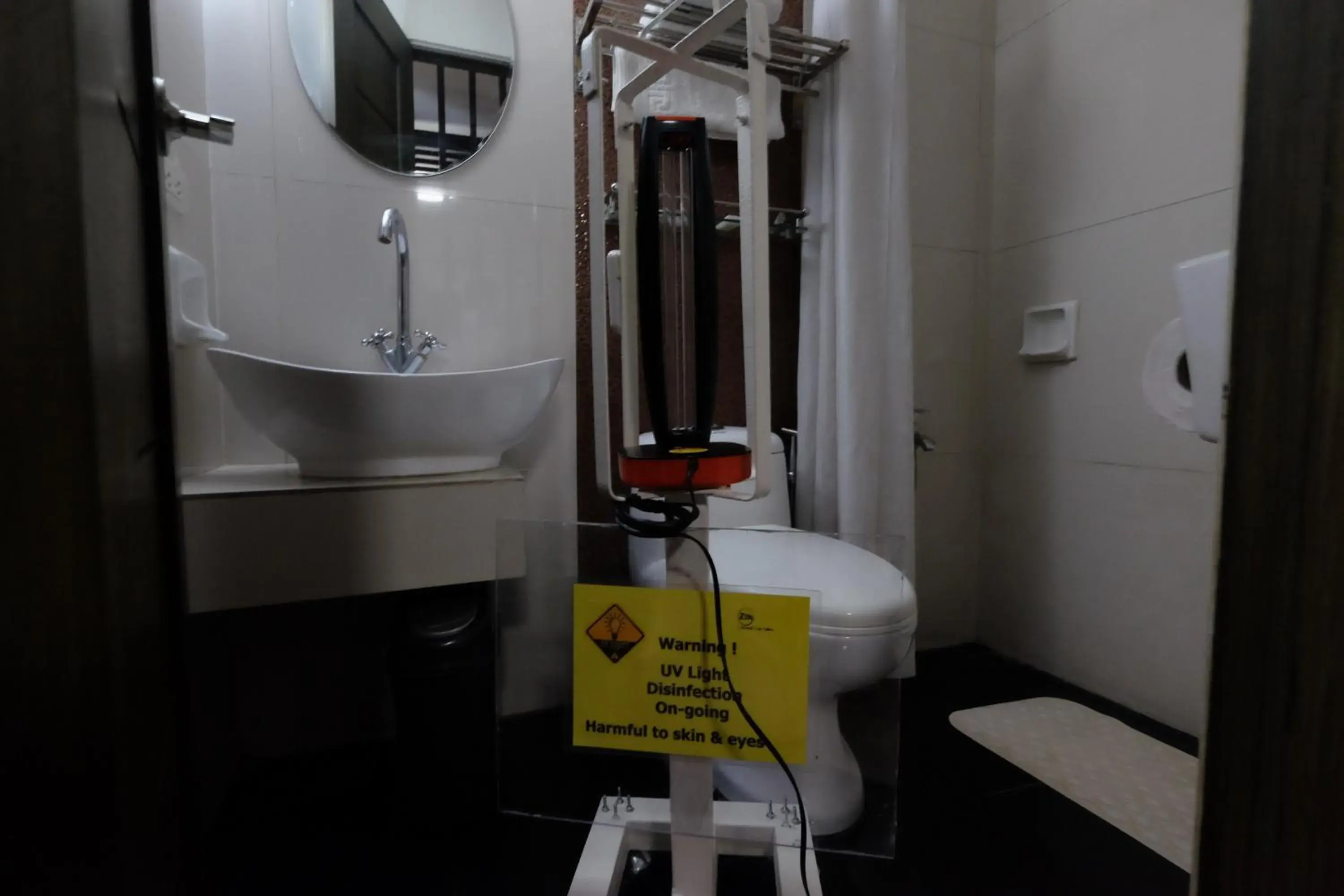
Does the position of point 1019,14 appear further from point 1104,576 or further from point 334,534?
point 334,534

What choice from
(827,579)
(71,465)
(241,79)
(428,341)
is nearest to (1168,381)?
(827,579)

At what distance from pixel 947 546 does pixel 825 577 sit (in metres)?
1.00

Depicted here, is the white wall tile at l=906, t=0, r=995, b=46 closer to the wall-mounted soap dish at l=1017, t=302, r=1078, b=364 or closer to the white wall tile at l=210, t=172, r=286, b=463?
the wall-mounted soap dish at l=1017, t=302, r=1078, b=364

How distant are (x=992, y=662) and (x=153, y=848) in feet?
5.65

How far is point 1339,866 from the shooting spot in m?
0.27

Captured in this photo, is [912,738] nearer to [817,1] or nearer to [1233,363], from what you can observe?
[1233,363]

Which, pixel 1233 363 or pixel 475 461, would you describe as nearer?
pixel 1233 363

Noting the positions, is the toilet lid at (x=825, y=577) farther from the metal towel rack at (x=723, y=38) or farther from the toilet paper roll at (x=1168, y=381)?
the metal towel rack at (x=723, y=38)

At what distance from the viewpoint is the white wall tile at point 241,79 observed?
1105mm

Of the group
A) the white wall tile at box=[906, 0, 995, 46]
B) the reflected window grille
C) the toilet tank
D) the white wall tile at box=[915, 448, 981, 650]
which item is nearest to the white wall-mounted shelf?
the toilet tank

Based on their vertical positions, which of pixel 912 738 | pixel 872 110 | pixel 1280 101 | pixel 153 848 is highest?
pixel 872 110

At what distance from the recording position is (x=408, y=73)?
1.22 meters

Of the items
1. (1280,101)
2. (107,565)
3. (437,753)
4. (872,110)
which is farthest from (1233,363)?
(872,110)

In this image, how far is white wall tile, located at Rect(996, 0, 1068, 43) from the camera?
60.5 inches
